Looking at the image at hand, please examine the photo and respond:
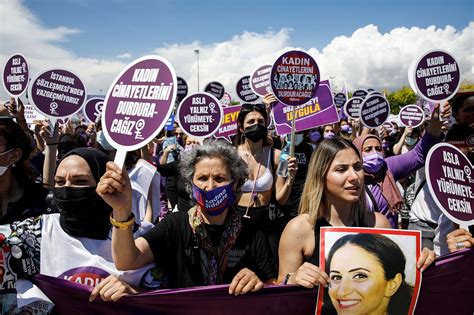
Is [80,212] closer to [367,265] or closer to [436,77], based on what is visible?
[367,265]

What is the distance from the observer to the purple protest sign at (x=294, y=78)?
498 cm

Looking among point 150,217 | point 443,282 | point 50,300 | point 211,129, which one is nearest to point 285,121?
point 211,129

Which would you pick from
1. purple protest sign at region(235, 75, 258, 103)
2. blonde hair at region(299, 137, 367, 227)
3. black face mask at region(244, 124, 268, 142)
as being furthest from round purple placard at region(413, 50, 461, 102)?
purple protest sign at region(235, 75, 258, 103)

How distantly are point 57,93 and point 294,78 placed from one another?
11.0 ft

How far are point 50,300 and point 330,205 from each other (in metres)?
1.54

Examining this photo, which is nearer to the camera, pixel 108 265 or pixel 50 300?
pixel 50 300

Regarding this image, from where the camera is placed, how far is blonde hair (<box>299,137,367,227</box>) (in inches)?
92.0

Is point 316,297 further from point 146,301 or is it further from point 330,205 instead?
point 146,301

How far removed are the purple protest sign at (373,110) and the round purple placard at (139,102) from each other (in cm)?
705

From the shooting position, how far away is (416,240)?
195 cm

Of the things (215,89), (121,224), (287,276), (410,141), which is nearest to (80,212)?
(121,224)

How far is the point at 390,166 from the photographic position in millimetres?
3881

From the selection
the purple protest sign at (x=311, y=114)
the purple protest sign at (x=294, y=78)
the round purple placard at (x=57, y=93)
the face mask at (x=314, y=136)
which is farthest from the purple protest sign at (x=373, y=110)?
the round purple placard at (x=57, y=93)

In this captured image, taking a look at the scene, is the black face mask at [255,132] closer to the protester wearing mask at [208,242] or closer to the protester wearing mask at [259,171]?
the protester wearing mask at [259,171]
